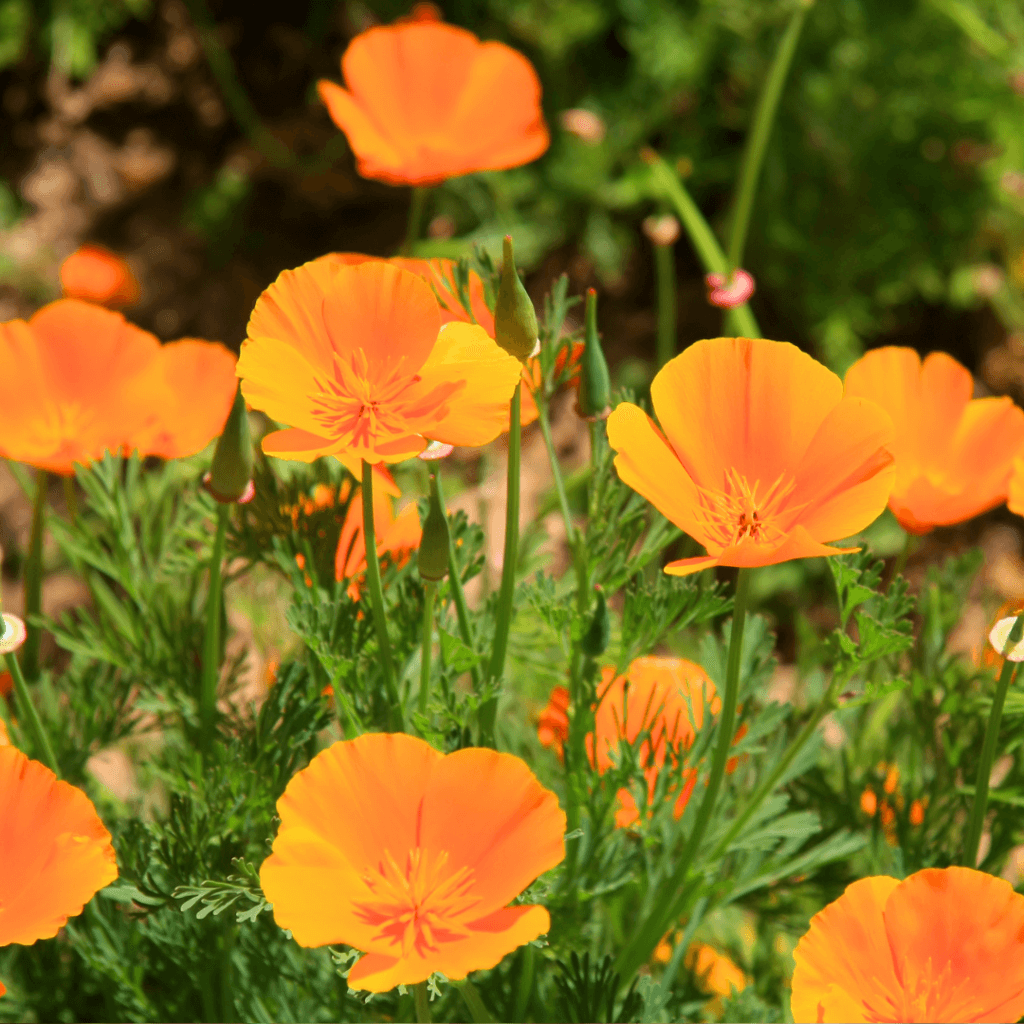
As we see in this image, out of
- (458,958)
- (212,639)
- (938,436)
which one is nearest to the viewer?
(458,958)

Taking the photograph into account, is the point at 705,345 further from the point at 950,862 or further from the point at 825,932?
the point at 950,862

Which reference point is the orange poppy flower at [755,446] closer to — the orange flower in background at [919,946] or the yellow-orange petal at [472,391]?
the yellow-orange petal at [472,391]

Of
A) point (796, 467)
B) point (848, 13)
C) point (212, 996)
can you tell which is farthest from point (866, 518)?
point (848, 13)

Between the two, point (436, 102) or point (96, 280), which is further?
point (96, 280)

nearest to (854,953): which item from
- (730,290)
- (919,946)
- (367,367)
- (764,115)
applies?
(919,946)

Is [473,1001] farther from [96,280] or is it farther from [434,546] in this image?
[96,280]

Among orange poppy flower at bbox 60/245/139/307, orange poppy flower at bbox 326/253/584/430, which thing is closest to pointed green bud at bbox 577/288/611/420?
orange poppy flower at bbox 326/253/584/430

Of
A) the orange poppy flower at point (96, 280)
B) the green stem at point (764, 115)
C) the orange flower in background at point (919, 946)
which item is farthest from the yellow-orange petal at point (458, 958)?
the orange poppy flower at point (96, 280)

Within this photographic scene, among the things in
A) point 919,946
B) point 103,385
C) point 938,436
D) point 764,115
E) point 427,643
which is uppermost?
point 764,115
